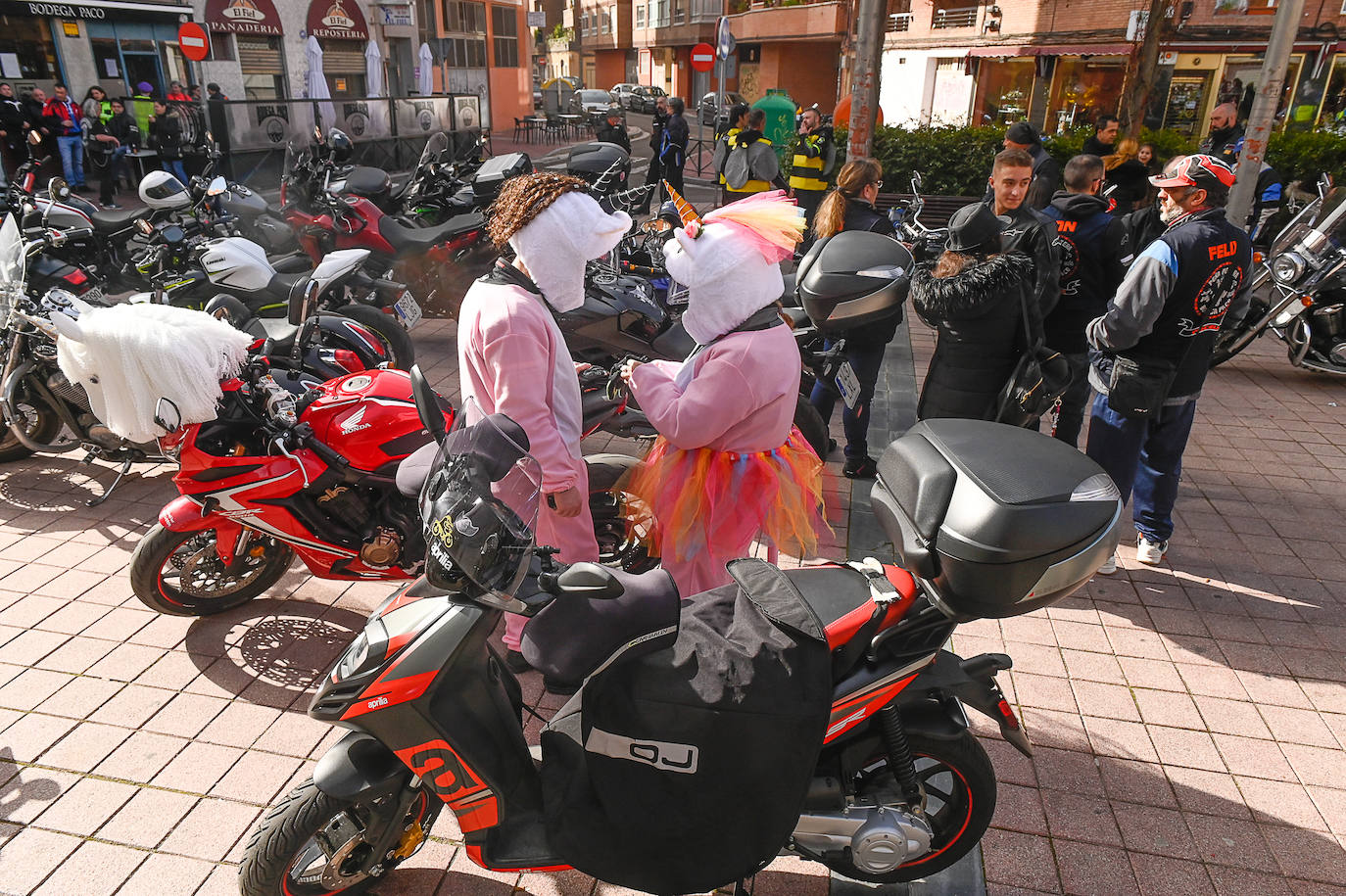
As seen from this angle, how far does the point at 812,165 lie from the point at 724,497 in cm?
770

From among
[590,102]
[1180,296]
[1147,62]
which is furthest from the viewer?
[590,102]

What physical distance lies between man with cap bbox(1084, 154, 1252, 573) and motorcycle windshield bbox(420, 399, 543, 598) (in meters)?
2.92

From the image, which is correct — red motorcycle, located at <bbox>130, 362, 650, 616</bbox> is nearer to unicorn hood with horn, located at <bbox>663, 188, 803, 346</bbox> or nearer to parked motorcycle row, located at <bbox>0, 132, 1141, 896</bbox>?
parked motorcycle row, located at <bbox>0, 132, 1141, 896</bbox>

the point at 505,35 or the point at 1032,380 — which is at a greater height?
the point at 505,35

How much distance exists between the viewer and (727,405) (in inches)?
109

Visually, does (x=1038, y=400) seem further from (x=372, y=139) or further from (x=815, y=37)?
(x=815, y=37)

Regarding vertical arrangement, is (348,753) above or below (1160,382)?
below

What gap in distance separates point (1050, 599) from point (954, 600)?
0.76 ft

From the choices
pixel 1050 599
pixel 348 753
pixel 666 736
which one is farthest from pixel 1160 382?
pixel 348 753

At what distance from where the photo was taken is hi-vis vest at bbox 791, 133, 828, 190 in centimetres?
971

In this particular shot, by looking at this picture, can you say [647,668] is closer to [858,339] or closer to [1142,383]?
[1142,383]

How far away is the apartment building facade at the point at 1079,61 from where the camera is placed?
20.6 m

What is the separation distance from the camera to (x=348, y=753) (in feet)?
6.88

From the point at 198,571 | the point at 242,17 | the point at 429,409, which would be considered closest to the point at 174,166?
the point at 242,17
